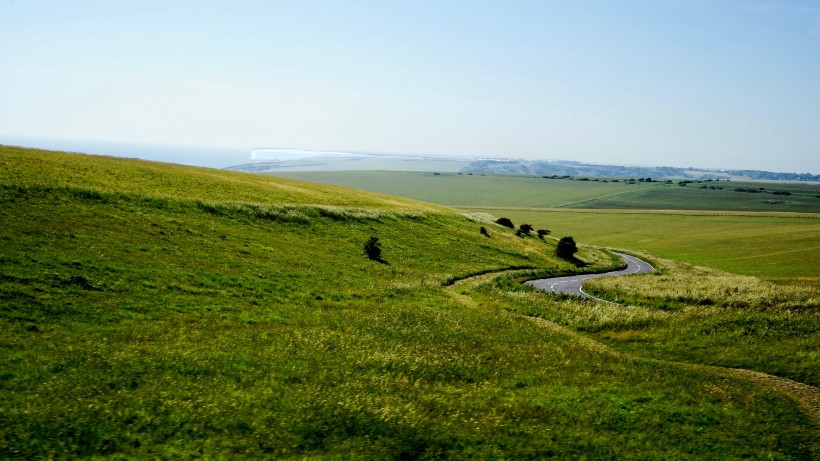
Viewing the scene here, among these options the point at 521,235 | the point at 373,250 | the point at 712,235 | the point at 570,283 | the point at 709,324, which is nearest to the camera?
the point at 709,324

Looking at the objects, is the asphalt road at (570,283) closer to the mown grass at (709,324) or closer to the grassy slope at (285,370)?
the mown grass at (709,324)

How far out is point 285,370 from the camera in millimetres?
20156

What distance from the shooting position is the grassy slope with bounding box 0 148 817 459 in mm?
15039

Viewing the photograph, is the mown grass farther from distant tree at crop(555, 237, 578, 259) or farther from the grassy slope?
distant tree at crop(555, 237, 578, 259)

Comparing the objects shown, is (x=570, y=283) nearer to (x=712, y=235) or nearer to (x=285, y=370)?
(x=285, y=370)

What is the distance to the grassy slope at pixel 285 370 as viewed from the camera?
15.0 metres

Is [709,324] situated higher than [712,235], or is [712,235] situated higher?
[709,324]

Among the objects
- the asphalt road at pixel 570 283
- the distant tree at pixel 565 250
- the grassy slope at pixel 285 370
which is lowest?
the asphalt road at pixel 570 283

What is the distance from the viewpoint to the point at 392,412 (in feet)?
56.0

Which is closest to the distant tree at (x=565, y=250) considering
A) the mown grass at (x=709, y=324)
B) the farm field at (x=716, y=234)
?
the farm field at (x=716, y=234)

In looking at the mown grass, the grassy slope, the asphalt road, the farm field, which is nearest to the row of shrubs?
the asphalt road

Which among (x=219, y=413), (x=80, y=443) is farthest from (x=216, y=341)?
(x=80, y=443)

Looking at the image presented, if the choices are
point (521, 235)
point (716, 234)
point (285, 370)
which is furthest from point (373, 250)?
point (716, 234)

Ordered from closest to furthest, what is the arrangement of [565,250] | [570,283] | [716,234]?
[570,283] → [565,250] → [716,234]
